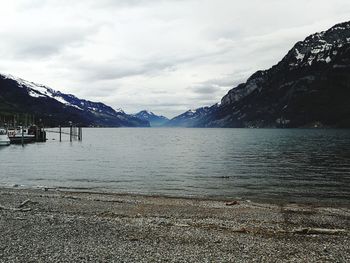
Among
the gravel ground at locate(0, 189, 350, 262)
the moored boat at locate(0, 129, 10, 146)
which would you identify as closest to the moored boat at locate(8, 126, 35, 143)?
the moored boat at locate(0, 129, 10, 146)

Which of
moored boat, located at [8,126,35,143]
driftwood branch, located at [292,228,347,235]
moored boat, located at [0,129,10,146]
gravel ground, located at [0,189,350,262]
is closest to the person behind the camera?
Answer: gravel ground, located at [0,189,350,262]

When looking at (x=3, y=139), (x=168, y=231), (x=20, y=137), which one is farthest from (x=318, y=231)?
(x=20, y=137)

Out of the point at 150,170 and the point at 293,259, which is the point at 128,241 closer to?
the point at 293,259

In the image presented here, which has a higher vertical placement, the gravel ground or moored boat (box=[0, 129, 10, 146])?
moored boat (box=[0, 129, 10, 146])

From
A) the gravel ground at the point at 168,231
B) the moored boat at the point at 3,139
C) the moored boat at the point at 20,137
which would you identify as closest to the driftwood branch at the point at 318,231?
the gravel ground at the point at 168,231

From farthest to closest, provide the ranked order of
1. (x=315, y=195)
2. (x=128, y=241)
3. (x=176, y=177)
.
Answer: (x=176, y=177), (x=315, y=195), (x=128, y=241)

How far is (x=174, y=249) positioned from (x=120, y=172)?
34810 millimetres

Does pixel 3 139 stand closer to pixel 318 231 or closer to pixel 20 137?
pixel 20 137

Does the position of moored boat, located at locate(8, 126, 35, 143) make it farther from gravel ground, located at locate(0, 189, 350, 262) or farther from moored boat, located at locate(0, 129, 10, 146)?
gravel ground, located at locate(0, 189, 350, 262)

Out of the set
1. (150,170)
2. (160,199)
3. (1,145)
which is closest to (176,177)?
(150,170)

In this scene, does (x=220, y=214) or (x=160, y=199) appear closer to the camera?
(x=220, y=214)

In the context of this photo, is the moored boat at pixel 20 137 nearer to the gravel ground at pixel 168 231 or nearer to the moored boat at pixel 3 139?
the moored boat at pixel 3 139

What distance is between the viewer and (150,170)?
168 ft

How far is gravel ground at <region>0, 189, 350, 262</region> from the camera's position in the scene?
14.6 metres
